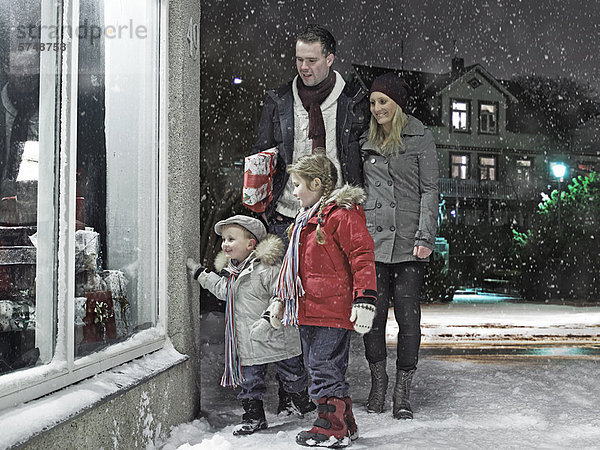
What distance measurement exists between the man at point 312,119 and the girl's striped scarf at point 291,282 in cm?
56

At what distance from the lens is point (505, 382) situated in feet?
17.4

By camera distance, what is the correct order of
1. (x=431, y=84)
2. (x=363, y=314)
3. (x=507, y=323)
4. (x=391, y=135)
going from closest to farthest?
(x=363, y=314), (x=391, y=135), (x=507, y=323), (x=431, y=84)

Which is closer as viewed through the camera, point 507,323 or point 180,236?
point 180,236

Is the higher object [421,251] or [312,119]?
[312,119]

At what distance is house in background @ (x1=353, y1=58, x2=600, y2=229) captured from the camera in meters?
29.5

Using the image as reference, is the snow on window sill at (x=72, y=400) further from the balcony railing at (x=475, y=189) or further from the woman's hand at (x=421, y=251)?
the balcony railing at (x=475, y=189)

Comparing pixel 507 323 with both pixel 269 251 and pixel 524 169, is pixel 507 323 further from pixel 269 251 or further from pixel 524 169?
pixel 524 169

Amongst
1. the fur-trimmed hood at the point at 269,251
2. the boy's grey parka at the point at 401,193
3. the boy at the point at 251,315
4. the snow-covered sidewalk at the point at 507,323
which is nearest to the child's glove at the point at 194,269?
the boy at the point at 251,315

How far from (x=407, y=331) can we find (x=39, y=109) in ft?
8.47

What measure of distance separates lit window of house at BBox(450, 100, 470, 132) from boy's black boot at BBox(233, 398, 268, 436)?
27.1 metres

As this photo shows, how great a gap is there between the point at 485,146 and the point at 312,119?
90.6ft

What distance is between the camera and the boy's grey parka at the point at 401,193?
4.31 meters

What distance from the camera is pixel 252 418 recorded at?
3.89 m

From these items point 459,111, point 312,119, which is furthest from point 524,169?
point 312,119
